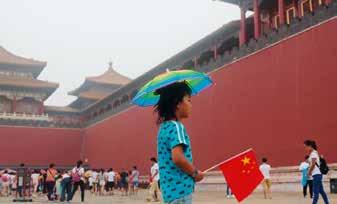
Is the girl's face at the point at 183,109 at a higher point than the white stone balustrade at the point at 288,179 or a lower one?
higher

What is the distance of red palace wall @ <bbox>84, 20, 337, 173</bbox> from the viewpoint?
12.2 m

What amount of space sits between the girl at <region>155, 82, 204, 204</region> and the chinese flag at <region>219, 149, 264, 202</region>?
1.51 feet

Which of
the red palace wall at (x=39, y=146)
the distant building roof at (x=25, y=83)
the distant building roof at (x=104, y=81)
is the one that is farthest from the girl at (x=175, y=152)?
the distant building roof at (x=104, y=81)

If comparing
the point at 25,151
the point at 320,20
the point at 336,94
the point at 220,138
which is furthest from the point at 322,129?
the point at 25,151

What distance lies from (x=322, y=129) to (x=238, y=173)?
32.2 ft

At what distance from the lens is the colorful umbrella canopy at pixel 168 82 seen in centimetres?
267

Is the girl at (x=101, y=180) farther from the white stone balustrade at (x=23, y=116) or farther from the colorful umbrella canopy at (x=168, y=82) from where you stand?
the colorful umbrella canopy at (x=168, y=82)

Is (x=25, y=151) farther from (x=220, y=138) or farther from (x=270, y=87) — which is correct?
(x=270, y=87)

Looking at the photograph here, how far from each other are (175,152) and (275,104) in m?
12.1

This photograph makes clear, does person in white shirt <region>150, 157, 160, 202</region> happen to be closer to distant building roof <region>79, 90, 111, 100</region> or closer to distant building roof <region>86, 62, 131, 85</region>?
distant building roof <region>79, 90, 111, 100</region>

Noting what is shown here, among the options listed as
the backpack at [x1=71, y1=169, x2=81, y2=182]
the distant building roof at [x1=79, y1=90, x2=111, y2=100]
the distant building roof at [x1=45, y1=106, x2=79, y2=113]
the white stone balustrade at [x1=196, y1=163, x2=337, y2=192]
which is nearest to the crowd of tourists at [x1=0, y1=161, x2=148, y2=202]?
the backpack at [x1=71, y1=169, x2=81, y2=182]

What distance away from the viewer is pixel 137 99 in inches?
121

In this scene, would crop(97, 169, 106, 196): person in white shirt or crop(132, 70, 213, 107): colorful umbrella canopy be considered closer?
crop(132, 70, 213, 107): colorful umbrella canopy

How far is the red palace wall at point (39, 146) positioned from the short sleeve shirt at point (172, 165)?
2984cm
